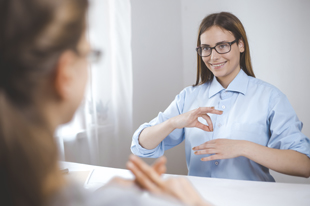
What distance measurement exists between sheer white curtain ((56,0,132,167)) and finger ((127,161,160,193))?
1301 mm

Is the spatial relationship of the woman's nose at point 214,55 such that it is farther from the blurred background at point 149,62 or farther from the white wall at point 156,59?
the white wall at point 156,59

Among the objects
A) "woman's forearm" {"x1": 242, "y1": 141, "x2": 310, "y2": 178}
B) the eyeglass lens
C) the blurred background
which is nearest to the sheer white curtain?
the blurred background

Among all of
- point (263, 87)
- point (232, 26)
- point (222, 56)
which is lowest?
point (263, 87)

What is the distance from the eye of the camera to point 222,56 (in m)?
1.45

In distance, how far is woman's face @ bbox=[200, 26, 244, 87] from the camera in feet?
4.75

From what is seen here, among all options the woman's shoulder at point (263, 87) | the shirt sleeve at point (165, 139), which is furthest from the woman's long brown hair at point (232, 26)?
the shirt sleeve at point (165, 139)

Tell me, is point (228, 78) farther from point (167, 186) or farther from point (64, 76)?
point (64, 76)

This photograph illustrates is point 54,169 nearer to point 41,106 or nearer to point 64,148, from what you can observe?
point 41,106

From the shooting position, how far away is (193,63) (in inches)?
112

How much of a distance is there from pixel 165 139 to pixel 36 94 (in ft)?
4.36

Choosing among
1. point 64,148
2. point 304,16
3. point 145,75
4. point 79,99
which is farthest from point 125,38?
point 79,99

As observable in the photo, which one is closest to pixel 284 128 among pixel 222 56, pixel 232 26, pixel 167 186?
pixel 222 56

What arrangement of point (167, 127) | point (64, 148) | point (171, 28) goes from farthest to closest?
1. point (171, 28)
2. point (64, 148)
3. point (167, 127)

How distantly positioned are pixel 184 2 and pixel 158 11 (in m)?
0.41
